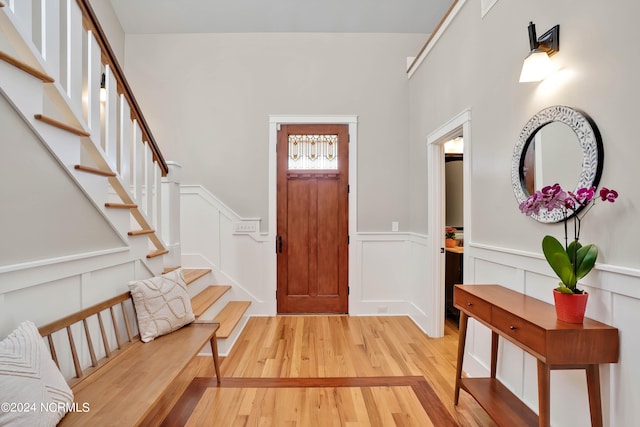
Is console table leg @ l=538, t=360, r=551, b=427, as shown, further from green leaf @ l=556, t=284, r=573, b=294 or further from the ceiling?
the ceiling

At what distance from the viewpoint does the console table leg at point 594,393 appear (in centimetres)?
130

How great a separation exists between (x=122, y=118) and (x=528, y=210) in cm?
260

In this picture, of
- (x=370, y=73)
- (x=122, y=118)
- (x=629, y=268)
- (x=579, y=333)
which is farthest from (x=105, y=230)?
(x=370, y=73)

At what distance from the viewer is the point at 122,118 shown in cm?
227

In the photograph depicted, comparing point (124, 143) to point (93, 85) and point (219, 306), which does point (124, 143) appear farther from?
point (219, 306)

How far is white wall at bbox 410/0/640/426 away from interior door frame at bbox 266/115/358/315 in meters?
1.19

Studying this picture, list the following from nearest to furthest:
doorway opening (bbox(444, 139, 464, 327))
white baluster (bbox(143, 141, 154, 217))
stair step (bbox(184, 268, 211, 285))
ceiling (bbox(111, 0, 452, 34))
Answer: white baluster (bbox(143, 141, 154, 217))
stair step (bbox(184, 268, 211, 285))
ceiling (bbox(111, 0, 452, 34))
doorway opening (bbox(444, 139, 464, 327))

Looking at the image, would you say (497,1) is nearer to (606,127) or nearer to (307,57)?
(606,127)

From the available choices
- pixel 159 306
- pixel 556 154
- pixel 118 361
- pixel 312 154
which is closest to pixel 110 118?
pixel 159 306

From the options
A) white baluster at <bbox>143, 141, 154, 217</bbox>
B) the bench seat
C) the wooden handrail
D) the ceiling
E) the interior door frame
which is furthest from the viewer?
the interior door frame

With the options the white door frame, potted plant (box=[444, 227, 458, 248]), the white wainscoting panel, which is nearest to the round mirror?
the white wainscoting panel

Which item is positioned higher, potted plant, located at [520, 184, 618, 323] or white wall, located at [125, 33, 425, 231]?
white wall, located at [125, 33, 425, 231]

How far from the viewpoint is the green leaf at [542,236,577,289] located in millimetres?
1356

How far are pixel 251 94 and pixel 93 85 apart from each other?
7.36ft
